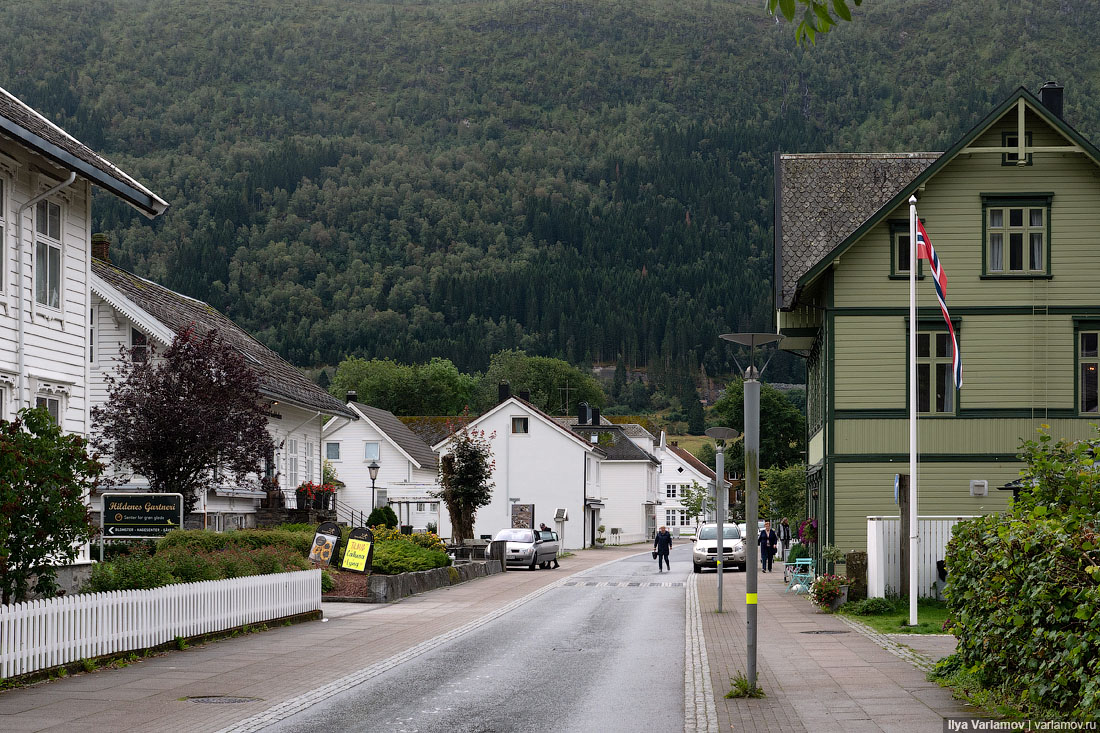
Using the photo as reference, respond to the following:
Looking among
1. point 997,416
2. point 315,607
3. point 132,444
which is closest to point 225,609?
point 315,607

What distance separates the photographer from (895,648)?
59.7 ft

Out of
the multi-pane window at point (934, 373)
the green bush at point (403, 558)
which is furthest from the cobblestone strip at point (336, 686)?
the multi-pane window at point (934, 373)

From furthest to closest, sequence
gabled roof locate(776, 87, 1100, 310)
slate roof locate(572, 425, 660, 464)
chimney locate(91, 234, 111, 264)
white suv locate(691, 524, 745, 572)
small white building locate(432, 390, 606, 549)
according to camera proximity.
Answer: slate roof locate(572, 425, 660, 464) < small white building locate(432, 390, 606, 549) < white suv locate(691, 524, 745, 572) < chimney locate(91, 234, 111, 264) < gabled roof locate(776, 87, 1100, 310)

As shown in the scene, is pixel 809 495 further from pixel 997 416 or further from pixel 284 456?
pixel 284 456

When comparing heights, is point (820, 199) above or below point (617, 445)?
above

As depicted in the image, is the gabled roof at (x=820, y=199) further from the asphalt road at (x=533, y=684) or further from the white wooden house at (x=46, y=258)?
the white wooden house at (x=46, y=258)

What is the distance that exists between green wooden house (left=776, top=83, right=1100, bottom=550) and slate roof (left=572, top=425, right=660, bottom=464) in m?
63.3

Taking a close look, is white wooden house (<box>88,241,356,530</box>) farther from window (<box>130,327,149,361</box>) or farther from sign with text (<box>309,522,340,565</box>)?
sign with text (<box>309,522,340,565</box>)

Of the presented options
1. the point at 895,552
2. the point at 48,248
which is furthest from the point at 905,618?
the point at 48,248

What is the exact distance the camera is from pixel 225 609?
65.2 feet

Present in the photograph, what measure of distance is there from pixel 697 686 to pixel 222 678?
226 inches

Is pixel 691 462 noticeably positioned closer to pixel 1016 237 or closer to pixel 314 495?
pixel 314 495

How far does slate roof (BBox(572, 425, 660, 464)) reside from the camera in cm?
9425

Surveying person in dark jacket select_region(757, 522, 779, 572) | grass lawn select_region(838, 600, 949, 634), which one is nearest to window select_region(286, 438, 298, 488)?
person in dark jacket select_region(757, 522, 779, 572)
